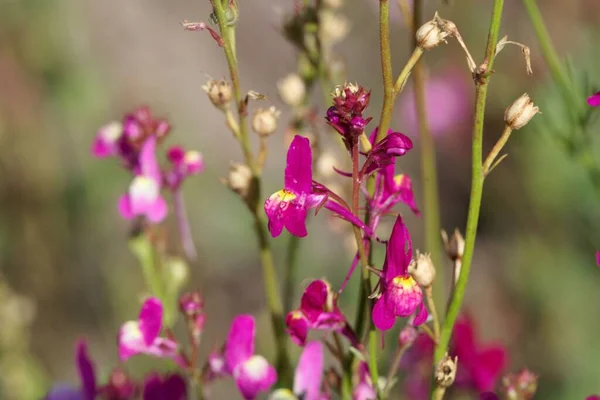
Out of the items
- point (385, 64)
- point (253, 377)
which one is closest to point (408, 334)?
point (253, 377)

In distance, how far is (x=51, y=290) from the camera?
3.30 metres

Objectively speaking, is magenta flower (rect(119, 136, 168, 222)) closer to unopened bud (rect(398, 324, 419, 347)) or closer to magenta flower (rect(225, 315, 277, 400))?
magenta flower (rect(225, 315, 277, 400))

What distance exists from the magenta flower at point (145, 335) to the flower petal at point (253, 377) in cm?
10

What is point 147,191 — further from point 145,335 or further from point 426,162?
point 426,162

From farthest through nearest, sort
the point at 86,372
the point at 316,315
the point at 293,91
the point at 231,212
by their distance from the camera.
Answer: the point at 231,212 → the point at 293,91 → the point at 86,372 → the point at 316,315

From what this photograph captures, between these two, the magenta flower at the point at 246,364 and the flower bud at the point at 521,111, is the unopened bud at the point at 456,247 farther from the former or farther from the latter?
the magenta flower at the point at 246,364

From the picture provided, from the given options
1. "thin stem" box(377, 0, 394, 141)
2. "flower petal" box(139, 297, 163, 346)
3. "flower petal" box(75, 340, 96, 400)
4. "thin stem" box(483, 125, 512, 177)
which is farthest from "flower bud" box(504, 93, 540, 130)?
"flower petal" box(75, 340, 96, 400)

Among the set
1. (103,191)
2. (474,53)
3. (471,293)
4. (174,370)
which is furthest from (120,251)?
(174,370)

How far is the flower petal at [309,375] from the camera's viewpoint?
109cm

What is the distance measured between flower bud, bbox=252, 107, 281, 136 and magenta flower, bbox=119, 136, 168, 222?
0.64 ft

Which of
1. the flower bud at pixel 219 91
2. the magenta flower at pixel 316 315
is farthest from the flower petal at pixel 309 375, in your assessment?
the flower bud at pixel 219 91

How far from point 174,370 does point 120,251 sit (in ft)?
7.09

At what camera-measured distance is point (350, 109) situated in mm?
827

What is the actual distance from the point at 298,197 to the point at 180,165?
17.6 inches
